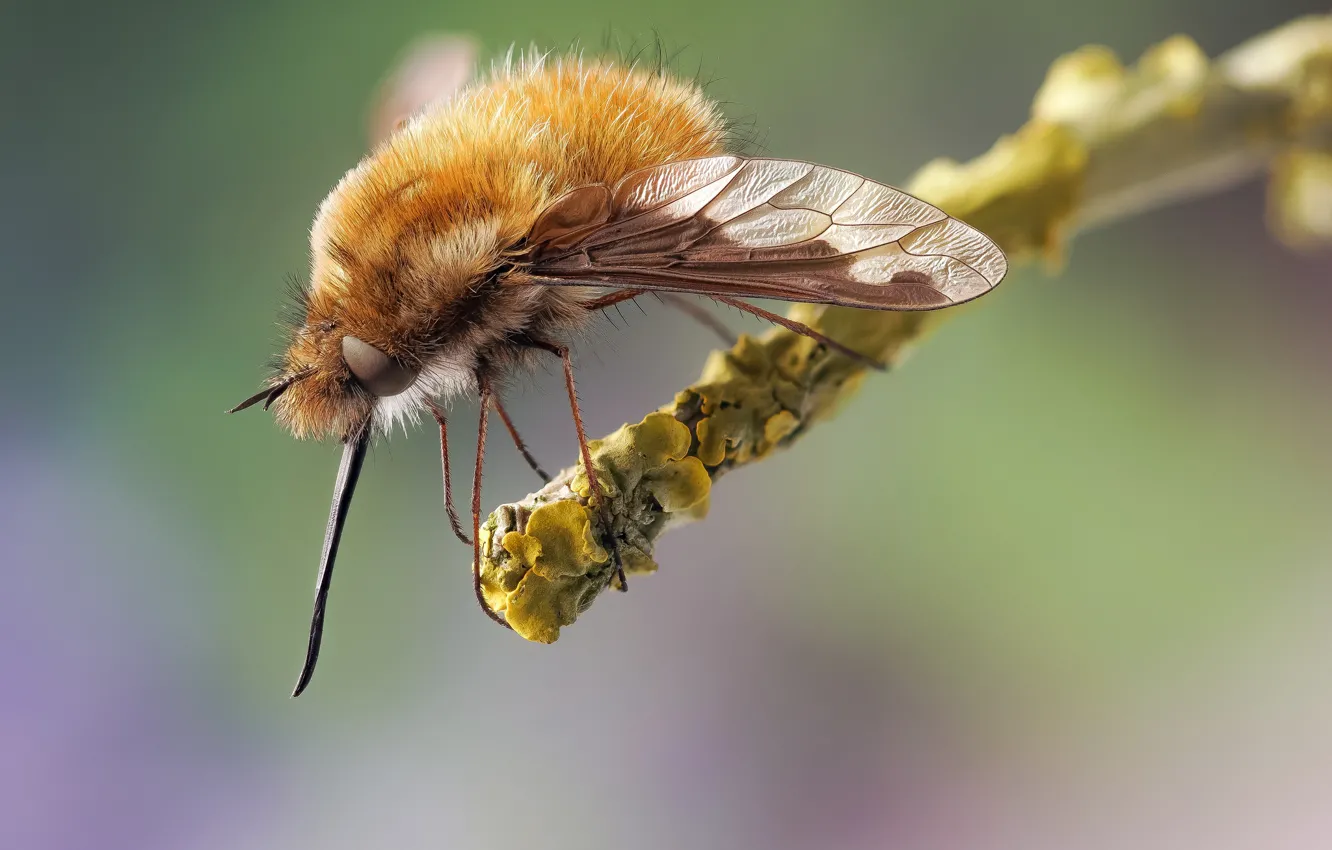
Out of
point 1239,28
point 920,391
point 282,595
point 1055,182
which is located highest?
point 1239,28

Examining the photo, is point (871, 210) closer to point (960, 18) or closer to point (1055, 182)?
point (1055, 182)

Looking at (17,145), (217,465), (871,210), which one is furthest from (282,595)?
(871,210)

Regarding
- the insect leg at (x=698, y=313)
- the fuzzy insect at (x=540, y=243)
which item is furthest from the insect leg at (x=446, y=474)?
the insect leg at (x=698, y=313)

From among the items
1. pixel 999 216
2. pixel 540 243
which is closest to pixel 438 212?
pixel 540 243

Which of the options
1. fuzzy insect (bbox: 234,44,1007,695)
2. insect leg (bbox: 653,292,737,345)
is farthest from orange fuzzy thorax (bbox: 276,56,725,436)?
insect leg (bbox: 653,292,737,345)

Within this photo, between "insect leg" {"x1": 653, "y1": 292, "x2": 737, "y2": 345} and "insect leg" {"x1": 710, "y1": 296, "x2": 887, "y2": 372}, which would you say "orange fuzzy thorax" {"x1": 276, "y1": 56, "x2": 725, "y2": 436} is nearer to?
"insect leg" {"x1": 710, "y1": 296, "x2": 887, "y2": 372}

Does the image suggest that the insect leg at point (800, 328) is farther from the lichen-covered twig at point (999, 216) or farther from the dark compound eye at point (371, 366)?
the dark compound eye at point (371, 366)

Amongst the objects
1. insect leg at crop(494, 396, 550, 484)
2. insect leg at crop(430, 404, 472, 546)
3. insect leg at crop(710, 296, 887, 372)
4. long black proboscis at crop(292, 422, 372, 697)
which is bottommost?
long black proboscis at crop(292, 422, 372, 697)
